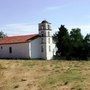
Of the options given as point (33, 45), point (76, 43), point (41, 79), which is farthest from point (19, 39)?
point (41, 79)

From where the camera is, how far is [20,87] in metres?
23.7

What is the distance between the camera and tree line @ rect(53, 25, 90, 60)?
71250 millimetres

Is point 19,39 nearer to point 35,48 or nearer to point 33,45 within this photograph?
point 33,45

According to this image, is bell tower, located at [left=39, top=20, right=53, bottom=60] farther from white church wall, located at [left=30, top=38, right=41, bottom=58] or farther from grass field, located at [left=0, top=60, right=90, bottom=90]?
grass field, located at [left=0, top=60, right=90, bottom=90]

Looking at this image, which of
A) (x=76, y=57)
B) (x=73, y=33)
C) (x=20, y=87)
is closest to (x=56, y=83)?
(x=20, y=87)

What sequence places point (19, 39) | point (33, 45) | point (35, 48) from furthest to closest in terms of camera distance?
point (19, 39) < point (35, 48) < point (33, 45)

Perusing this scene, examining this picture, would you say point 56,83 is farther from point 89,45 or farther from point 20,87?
point 89,45

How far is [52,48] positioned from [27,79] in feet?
171

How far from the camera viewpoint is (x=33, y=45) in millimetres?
73500

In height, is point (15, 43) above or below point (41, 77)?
above

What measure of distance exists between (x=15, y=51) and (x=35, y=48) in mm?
5008

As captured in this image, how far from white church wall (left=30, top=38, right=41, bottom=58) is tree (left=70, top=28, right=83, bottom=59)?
839cm

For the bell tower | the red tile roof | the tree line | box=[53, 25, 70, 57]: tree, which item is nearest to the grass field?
the tree line

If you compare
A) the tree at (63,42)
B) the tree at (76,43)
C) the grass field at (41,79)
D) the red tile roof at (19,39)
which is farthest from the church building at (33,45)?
the grass field at (41,79)
